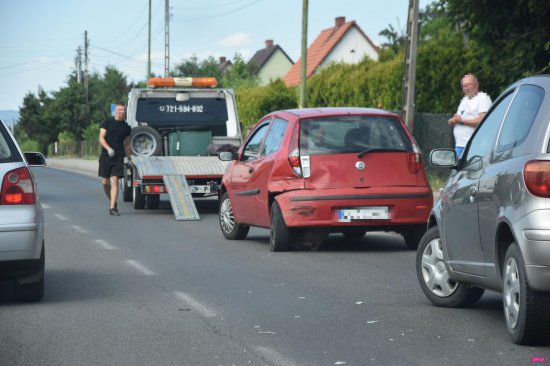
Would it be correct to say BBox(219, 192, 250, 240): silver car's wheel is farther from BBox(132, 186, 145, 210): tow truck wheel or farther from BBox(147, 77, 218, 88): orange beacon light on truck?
BBox(147, 77, 218, 88): orange beacon light on truck

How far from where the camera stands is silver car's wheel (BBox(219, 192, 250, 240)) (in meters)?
14.4

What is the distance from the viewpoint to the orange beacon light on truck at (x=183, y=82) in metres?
23.1

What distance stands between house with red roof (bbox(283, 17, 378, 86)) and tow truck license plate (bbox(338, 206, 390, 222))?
2983 inches

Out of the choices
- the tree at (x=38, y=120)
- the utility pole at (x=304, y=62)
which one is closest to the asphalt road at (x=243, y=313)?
the utility pole at (x=304, y=62)

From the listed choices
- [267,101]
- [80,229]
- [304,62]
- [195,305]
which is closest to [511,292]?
[195,305]

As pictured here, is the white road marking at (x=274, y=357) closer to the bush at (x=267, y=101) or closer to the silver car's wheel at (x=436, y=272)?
the silver car's wheel at (x=436, y=272)

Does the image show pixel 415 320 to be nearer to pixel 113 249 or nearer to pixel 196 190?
pixel 113 249

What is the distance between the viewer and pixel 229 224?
14.6m

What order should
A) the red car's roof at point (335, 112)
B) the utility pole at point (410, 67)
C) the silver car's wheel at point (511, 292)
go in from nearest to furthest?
1. the silver car's wheel at point (511, 292)
2. the red car's roof at point (335, 112)
3. the utility pole at point (410, 67)

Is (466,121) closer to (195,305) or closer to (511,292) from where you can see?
(195,305)

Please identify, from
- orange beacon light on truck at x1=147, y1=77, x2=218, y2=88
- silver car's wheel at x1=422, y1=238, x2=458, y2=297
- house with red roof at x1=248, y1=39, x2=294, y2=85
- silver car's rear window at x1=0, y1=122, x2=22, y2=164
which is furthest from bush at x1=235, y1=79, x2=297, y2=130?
house with red roof at x1=248, y1=39, x2=294, y2=85

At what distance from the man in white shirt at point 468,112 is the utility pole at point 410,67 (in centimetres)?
668

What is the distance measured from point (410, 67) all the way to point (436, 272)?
15.1 metres

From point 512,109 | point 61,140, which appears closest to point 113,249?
point 512,109
